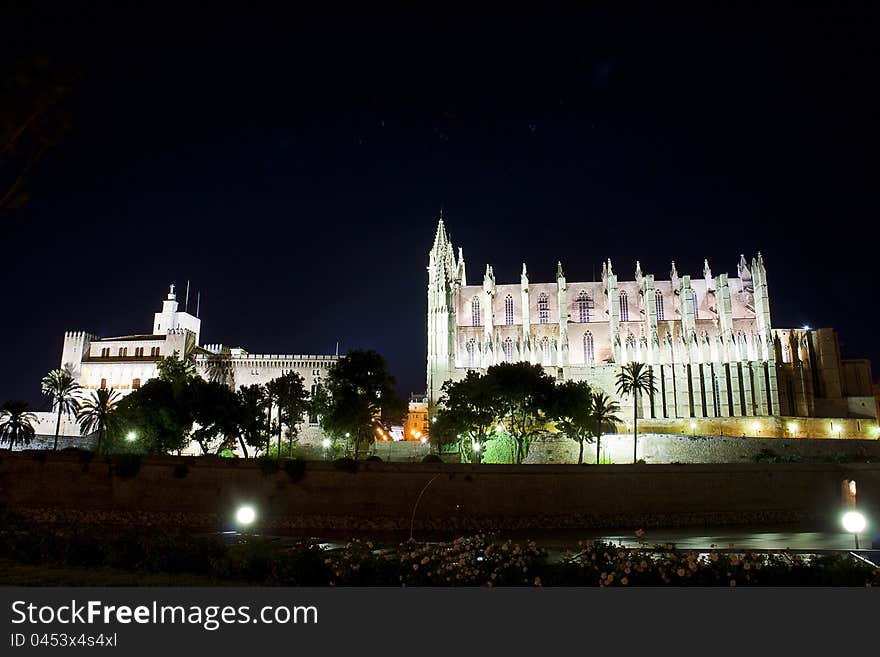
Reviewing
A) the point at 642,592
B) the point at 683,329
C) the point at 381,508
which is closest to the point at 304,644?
the point at 642,592

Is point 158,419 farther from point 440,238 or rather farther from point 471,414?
point 440,238

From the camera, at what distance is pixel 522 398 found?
49.1 m

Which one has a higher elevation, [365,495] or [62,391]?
[62,391]

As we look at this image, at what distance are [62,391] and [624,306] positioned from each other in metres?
57.2

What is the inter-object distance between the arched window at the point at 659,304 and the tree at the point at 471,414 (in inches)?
1278

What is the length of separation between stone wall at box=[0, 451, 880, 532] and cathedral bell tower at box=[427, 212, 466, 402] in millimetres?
37213

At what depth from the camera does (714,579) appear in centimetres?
1187

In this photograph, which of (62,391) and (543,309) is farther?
(543,309)

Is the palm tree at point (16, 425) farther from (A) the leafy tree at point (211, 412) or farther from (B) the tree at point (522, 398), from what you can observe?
(B) the tree at point (522, 398)

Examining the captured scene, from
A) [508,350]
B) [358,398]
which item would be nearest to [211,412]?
[358,398]

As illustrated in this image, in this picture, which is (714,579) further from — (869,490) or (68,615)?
(869,490)

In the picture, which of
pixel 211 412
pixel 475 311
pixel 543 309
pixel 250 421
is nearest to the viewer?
pixel 211 412

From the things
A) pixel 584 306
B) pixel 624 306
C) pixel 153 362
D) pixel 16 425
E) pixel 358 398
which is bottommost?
pixel 16 425

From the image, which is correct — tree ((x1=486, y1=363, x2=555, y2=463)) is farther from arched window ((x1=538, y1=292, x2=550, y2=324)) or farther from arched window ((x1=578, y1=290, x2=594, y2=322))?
arched window ((x1=578, y1=290, x2=594, y2=322))
